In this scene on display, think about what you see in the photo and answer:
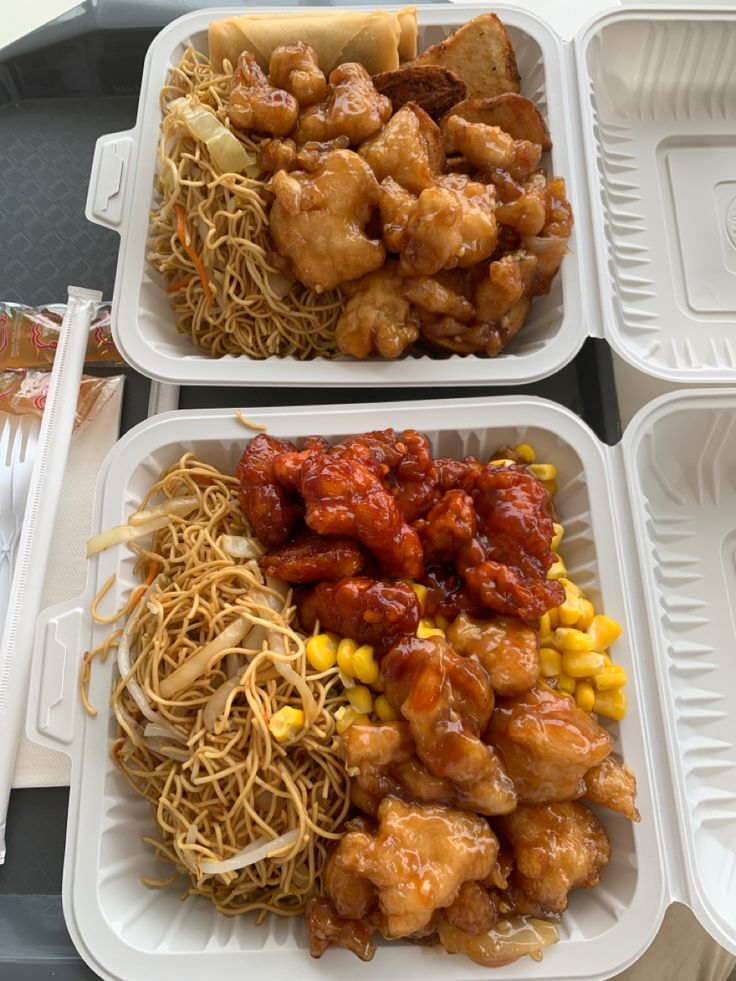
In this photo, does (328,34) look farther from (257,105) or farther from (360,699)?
(360,699)

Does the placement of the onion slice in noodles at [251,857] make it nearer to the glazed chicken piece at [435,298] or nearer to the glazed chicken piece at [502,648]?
the glazed chicken piece at [502,648]

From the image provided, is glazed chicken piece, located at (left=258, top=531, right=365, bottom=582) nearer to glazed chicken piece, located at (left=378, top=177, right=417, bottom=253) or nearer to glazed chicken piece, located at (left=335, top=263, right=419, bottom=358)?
glazed chicken piece, located at (left=335, top=263, right=419, bottom=358)

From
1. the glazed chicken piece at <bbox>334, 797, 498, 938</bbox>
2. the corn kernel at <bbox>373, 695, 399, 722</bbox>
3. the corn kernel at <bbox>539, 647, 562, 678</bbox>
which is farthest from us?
the corn kernel at <bbox>539, 647, 562, 678</bbox>

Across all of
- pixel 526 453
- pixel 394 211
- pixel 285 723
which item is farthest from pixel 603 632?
pixel 394 211

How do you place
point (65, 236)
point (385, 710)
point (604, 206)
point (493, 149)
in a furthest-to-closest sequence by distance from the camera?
1. point (65, 236)
2. point (604, 206)
3. point (493, 149)
4. point (385, 710)

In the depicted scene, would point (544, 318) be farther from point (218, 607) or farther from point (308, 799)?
point (308, 799)

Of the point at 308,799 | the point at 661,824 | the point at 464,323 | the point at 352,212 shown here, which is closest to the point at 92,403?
the point at 352,212

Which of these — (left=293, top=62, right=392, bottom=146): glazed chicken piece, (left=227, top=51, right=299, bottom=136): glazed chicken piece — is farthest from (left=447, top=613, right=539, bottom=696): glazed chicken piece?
(left=227, top=51, right=299, bottom=136): glazed chicken piece
